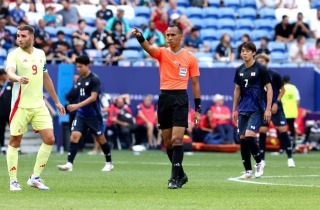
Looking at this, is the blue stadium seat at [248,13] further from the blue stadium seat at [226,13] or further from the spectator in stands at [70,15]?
the spectator in stands at [70,15]

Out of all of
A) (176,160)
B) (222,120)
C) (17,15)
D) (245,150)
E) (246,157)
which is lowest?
(222,120)

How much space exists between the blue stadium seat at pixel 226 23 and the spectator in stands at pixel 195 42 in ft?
6.09

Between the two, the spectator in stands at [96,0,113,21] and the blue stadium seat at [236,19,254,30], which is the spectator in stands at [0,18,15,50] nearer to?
the spectator in stands at [96,0,113,21]

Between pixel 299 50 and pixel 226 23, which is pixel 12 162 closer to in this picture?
pixel 299 50

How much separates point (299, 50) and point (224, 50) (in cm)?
244

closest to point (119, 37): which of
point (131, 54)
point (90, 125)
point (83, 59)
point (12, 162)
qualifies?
point (131, 54)

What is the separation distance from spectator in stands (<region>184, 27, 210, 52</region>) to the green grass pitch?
8.52 meters

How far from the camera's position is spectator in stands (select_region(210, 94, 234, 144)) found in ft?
93.5

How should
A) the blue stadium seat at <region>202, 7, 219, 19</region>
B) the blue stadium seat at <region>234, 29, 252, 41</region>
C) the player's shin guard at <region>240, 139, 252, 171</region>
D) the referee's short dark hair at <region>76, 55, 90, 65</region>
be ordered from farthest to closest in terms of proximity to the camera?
the blue stadium seat at <region>202, 7, 219, 19</region>, the blue stadium seat at <region>234, 29, 252, 41</region>, the referee's short dark hair at <region>76, 55, 90, 65</region>, the player's shin guard at <region>240, 139, 252, 171</region>

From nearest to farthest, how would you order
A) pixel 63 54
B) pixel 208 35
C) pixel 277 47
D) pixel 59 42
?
pixel 59 42 → pixel 63 54 → pixel 277 47 → pixel 208 35

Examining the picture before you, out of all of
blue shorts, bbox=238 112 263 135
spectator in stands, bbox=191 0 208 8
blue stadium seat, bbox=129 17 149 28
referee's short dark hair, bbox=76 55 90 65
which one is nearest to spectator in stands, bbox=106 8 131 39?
blue stadium seat, bbox=129 17 149 28

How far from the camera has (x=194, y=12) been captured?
1308 inches

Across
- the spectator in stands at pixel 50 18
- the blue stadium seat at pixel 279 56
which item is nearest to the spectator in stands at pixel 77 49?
the spectator in stands at pixel 50 18

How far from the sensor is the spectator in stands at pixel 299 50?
30.8 m
